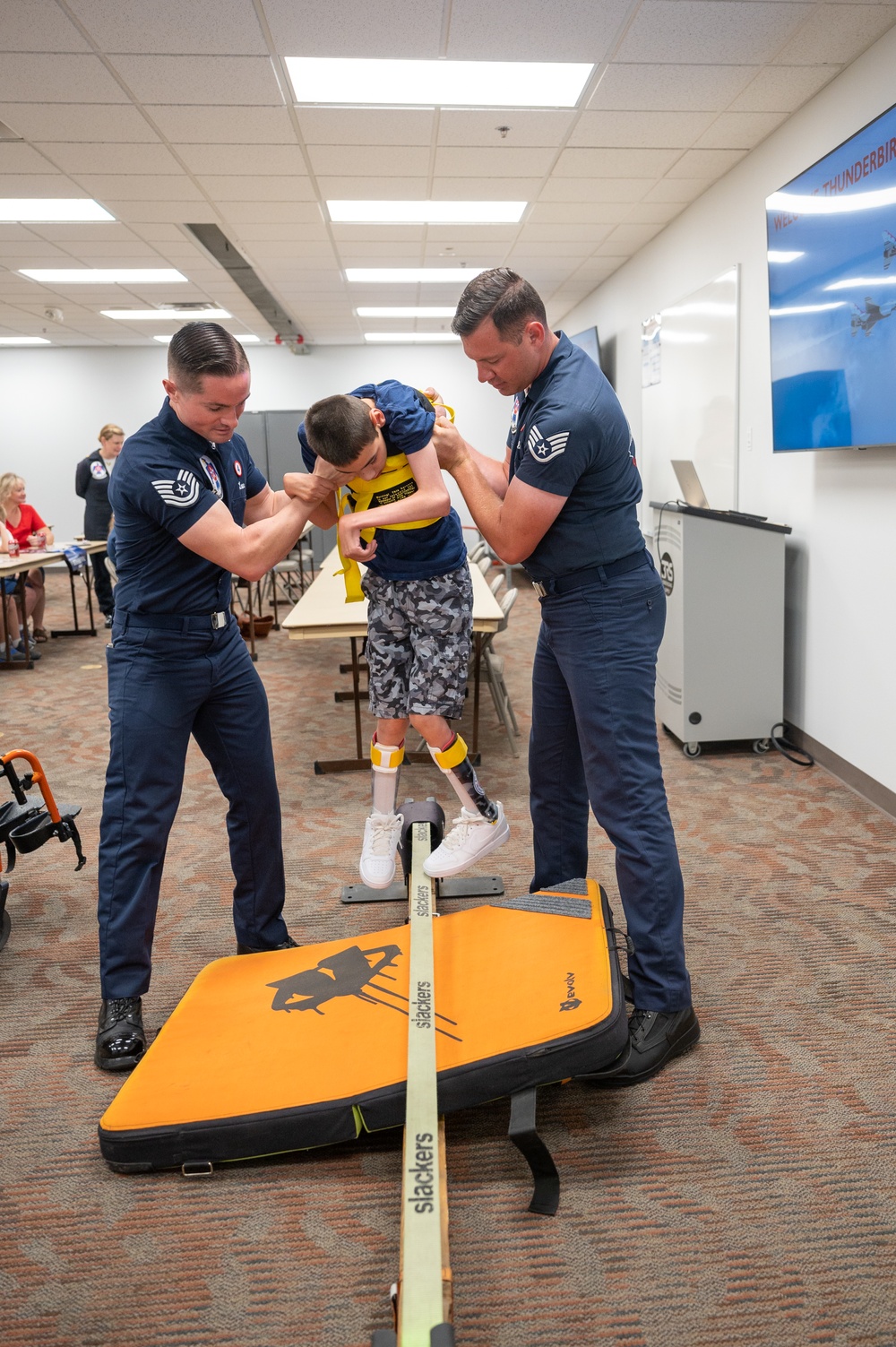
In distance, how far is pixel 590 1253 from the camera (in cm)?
150

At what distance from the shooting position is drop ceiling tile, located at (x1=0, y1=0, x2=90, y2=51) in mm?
3170

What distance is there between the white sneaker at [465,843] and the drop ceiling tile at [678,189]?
4319mm

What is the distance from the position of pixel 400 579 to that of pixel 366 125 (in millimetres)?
3083

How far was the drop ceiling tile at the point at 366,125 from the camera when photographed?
13.6ft

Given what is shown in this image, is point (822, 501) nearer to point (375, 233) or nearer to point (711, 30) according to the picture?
point (711, 30)

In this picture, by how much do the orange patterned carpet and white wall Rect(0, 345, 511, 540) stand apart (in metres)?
10.6

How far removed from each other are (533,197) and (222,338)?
14.5 ft

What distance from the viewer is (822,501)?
3957 mm

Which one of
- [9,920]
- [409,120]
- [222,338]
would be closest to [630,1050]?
[222,338]

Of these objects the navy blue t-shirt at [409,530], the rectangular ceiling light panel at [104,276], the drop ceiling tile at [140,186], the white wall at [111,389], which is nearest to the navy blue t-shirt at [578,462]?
the navy blue t-shirt at [409,530]

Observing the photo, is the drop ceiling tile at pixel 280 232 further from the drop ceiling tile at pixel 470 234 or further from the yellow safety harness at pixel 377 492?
the yellow safety harness at pixel 377 492

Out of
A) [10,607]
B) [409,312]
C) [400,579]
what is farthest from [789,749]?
[409,312]

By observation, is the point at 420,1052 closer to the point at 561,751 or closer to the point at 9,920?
the point at 561,751

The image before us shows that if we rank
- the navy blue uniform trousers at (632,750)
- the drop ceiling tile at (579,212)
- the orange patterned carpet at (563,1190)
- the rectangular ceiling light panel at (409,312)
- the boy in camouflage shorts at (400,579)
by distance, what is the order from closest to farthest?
the orange patterned carpet at (563,1190) → the navy blue uniform trousers at (632,750) → the boy in camouflage shorts at (400,579) → the drop ceiling tile at (579,212) → the rectangular ceiling light panel at (409,312)
